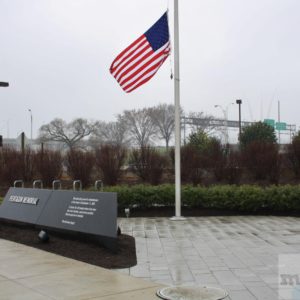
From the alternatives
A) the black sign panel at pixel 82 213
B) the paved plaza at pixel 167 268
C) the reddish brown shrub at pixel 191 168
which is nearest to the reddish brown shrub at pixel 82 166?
the reddish brown shrub at pixel 191 168

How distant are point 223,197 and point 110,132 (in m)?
64.1

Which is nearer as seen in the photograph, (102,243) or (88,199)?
(102,243)

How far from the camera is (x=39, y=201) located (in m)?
11.9

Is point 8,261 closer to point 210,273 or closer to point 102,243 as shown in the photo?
point 102,243

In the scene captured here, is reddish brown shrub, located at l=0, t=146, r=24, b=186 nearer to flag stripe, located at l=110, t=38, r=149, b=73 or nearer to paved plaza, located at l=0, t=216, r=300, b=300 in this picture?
flag stripe, located at l=110, t=38, r=149, b=73

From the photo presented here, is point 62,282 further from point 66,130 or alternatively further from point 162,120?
point 66,130

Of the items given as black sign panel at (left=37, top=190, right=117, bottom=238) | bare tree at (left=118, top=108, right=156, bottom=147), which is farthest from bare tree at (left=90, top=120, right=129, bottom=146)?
black sign panel at (left=37, top=190, right=117, bottom=238)

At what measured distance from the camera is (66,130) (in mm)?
84062

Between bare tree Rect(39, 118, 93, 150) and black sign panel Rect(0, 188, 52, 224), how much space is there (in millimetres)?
69730

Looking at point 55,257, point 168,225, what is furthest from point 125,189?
point 55,257

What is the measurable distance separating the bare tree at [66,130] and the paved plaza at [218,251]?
7016cm

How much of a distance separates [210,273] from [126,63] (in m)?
7.69

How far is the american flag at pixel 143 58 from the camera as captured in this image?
13234mm

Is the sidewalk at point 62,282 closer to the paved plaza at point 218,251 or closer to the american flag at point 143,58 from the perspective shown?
the paved plaza at point 218,251
